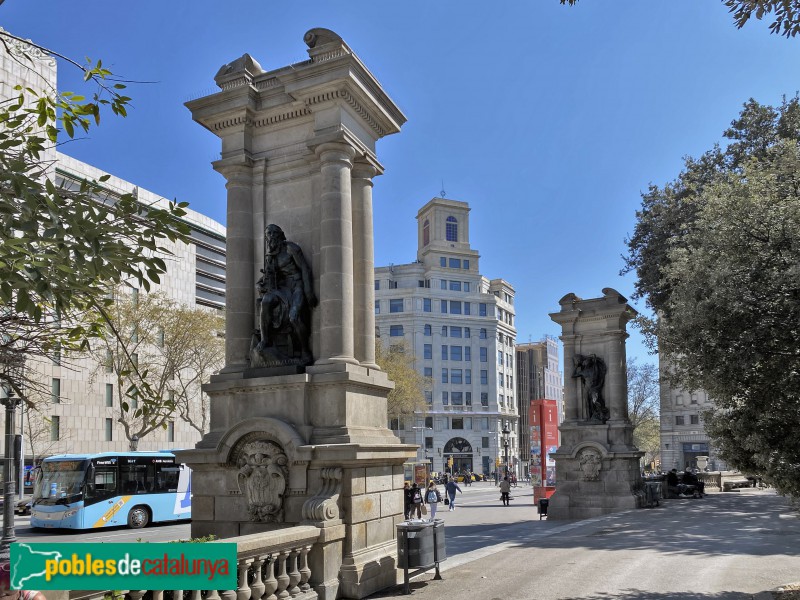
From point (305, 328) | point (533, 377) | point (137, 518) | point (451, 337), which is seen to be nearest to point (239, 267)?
point (305, 328)

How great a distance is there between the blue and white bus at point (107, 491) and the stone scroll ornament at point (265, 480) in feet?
64.8

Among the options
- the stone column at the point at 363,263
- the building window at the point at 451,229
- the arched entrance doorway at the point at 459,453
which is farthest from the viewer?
the building window at the point at 451,229

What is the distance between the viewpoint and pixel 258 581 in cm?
770

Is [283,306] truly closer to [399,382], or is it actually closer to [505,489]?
[505,489]

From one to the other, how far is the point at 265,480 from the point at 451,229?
295 ft

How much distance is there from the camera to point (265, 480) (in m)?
9.76

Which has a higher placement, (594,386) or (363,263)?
(363,263)

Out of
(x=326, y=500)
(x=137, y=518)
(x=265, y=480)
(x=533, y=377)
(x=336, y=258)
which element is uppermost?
(x=533, y=377)

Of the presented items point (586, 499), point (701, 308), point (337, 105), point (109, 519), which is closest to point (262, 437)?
point (337, 105)

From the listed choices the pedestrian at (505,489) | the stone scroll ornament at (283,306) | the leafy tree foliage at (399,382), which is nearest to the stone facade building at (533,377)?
the leafy tree foliage at (399,382)

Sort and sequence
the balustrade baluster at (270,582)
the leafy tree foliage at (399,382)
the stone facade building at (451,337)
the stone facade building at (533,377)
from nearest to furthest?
the balustrade baluster at (270,582) → the leafy tree foliage at (399,382) → the stone facade building at (451,337) → the stone facade building at (533,377)

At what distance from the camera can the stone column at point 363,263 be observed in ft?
35.7

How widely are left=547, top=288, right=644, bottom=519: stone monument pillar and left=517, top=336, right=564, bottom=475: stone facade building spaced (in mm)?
84425

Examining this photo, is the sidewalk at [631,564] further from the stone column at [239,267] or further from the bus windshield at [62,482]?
the bus windshield at [62,482]
